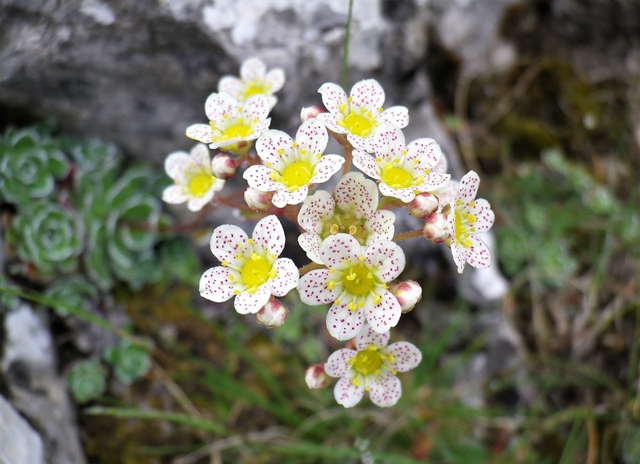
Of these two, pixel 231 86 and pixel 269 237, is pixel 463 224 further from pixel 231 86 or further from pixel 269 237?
pixel 231 86

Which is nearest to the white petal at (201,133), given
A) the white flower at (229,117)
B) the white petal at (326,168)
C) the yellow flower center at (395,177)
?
the white flower at (229,117)

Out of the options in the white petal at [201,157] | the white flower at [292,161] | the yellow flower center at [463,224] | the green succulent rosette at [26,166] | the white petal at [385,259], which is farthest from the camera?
the green succulent rosette at [26,166]

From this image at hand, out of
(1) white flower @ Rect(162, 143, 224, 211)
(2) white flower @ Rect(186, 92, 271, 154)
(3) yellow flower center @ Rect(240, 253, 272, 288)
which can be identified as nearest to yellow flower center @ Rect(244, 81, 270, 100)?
(2) white flower @ Rect(186, 92, 271, 154)

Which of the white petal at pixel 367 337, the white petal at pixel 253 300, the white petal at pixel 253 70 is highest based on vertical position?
the white petal at pixel 253 70

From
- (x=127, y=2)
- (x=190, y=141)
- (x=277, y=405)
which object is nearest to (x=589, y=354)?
(x=277, y=405)

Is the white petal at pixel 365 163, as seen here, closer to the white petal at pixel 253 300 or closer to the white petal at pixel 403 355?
the white petal at pixel 253 300

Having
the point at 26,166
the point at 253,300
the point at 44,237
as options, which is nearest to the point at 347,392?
the point at 253,300

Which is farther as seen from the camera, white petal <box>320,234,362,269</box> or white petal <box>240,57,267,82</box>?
white petal <box>240,57,267,82</box>

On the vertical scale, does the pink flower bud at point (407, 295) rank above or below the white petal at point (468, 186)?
below

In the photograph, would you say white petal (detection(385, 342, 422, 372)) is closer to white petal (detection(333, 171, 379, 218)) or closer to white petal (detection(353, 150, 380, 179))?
white petal (detection(333, 171, 379, 218))
